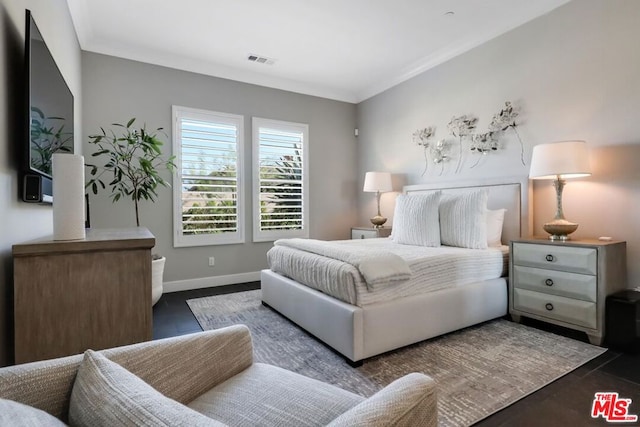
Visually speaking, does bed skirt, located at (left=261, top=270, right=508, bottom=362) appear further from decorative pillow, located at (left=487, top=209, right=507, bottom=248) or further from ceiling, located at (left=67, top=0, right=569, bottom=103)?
ceiling, located at (left=67, top=0, right=569, bottom=103)

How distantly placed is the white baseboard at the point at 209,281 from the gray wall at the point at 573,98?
2.85 metres

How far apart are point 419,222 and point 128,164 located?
309cm

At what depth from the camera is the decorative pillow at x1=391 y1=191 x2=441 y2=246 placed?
3.22 meters

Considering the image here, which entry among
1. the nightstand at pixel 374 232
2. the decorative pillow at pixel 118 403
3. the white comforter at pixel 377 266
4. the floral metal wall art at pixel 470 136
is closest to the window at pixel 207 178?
the nightstand at pixel 374 232

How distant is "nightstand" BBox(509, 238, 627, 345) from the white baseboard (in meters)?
3.15

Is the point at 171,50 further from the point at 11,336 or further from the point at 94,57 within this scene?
the point at 11,336

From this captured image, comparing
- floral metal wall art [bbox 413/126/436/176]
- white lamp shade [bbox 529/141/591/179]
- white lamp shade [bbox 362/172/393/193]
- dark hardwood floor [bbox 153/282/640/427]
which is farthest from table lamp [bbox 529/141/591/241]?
white lamp shade [bbox 362/172/393/193]

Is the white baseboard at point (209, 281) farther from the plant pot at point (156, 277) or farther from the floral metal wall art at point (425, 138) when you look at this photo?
the floral metal wall art at point (425, 138)

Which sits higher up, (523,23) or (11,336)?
(523,23)

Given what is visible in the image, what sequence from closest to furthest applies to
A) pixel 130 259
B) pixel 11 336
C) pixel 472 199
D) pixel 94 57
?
pixel 11 336
pixel 130 259
pixel 472 199
pixel 94 57

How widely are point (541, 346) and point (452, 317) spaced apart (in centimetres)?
63

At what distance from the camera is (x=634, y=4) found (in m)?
2.49

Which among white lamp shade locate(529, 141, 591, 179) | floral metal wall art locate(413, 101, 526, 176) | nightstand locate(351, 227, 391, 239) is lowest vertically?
nightstand locate(351, 227, 391, 239)

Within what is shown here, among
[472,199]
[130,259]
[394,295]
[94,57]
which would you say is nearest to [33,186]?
[130,259]
